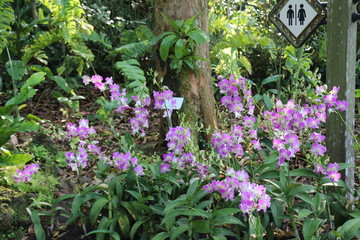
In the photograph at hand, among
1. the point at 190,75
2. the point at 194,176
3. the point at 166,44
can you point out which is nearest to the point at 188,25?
the point at 166,44

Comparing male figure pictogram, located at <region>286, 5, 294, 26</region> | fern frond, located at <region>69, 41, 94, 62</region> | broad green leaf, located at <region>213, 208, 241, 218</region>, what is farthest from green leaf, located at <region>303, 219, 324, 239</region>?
fern frond, located at <region>69, 41, 94, 62</region>

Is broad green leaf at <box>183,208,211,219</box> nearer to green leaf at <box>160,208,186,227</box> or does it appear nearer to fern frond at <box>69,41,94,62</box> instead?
green leaf at <box>160,208,186,227</box>

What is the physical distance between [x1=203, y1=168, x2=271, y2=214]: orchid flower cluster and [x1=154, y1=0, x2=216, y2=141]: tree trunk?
5.38ft

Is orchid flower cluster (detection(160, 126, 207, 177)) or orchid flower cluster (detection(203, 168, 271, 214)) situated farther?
orchid flower cluster (detection(160, 126, 207, 177))

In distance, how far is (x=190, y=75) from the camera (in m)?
4.25

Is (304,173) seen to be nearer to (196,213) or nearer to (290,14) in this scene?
(196,213)

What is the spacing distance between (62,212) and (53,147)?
49.6 inches

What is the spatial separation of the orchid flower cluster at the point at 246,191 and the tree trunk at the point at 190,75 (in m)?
1.64

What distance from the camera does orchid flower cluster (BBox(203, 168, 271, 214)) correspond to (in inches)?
86.6

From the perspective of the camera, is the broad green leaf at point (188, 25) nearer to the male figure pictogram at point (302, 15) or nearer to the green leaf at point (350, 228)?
the male figure pictogram at point (302, 15)

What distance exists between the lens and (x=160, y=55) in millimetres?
4203

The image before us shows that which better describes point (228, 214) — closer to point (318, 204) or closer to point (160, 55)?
point (318, 204)

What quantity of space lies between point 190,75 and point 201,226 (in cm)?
178

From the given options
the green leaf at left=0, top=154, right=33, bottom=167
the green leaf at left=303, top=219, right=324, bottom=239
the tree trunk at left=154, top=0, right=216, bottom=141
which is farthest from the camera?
the tree trunk at left=154, top=0, right=216, bottom=141
